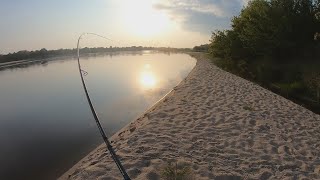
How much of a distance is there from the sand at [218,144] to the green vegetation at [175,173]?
0.37 ft

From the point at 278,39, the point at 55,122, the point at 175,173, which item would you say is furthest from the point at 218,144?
the point at 278,39

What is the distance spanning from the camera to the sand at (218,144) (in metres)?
8.35

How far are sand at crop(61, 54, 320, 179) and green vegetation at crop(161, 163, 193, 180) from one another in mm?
114

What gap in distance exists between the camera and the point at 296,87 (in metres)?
22.8

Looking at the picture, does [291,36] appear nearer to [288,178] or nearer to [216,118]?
[216,118]

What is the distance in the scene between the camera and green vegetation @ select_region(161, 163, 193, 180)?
7504 mm

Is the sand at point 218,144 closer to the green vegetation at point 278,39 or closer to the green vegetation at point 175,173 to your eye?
the green vegetation at point 175,173

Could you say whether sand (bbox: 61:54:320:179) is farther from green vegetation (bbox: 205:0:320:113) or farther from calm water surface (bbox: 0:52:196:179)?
green vegetation (bbox: 205:0:320:113)

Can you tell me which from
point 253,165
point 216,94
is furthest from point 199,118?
point 216,94

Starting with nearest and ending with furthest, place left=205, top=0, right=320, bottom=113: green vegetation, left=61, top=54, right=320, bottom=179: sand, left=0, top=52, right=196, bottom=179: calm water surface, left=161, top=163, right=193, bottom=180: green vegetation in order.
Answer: left=161, top=163, right=193, bottom=180: green vegetation, left=61, top=54, right=320, bottom=179: sand, left=0, top=52, right=196, bottom=179: calm water surface, left=205, top=0, right=320, bottom=113: green vegetation

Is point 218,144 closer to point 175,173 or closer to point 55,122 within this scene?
point 175,173

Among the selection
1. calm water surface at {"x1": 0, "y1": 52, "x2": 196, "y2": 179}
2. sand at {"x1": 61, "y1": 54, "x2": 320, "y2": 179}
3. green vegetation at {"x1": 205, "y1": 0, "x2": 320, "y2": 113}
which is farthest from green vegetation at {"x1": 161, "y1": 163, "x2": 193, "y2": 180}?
green vegetation at {"x1": 205, "y1": 0, "x2": 320, "y2": 113}

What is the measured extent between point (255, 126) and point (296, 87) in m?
11.6

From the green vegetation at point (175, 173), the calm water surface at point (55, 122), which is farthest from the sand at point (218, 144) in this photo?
the calm water surface at point (55, 122)
